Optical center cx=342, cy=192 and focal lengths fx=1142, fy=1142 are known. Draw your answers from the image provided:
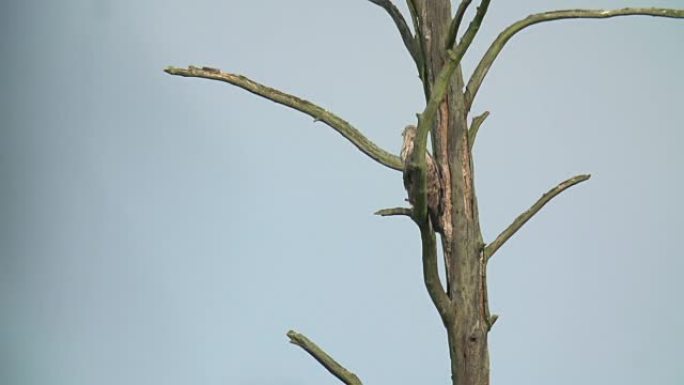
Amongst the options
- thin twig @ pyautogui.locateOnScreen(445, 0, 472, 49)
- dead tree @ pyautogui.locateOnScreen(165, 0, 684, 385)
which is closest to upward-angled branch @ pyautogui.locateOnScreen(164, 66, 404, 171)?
dead tree @ pyautogui.locateOnScreen(165, 0, 684, 385)

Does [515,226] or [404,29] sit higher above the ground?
[404,29]

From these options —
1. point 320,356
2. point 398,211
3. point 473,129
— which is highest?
point 473,129

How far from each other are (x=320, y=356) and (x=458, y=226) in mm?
158

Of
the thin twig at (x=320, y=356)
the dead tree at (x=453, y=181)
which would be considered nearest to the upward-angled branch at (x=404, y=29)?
the dead tree at (x=453, y=181)

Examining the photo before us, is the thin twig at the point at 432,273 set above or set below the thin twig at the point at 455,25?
below

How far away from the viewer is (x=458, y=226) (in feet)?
3.10

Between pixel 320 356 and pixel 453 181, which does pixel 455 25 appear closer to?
pixel 453 181

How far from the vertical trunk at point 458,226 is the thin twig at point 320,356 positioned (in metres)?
0.09

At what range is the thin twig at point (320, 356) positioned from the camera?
2.96 ft

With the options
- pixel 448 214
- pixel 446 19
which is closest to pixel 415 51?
pixel 446 19

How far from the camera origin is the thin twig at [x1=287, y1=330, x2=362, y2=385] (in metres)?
0.90

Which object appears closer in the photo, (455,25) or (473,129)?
(455,25)

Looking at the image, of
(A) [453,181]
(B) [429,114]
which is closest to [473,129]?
(A) [453,181]

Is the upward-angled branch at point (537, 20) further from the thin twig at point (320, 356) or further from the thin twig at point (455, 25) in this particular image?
the thin twig at point (320, 356)
